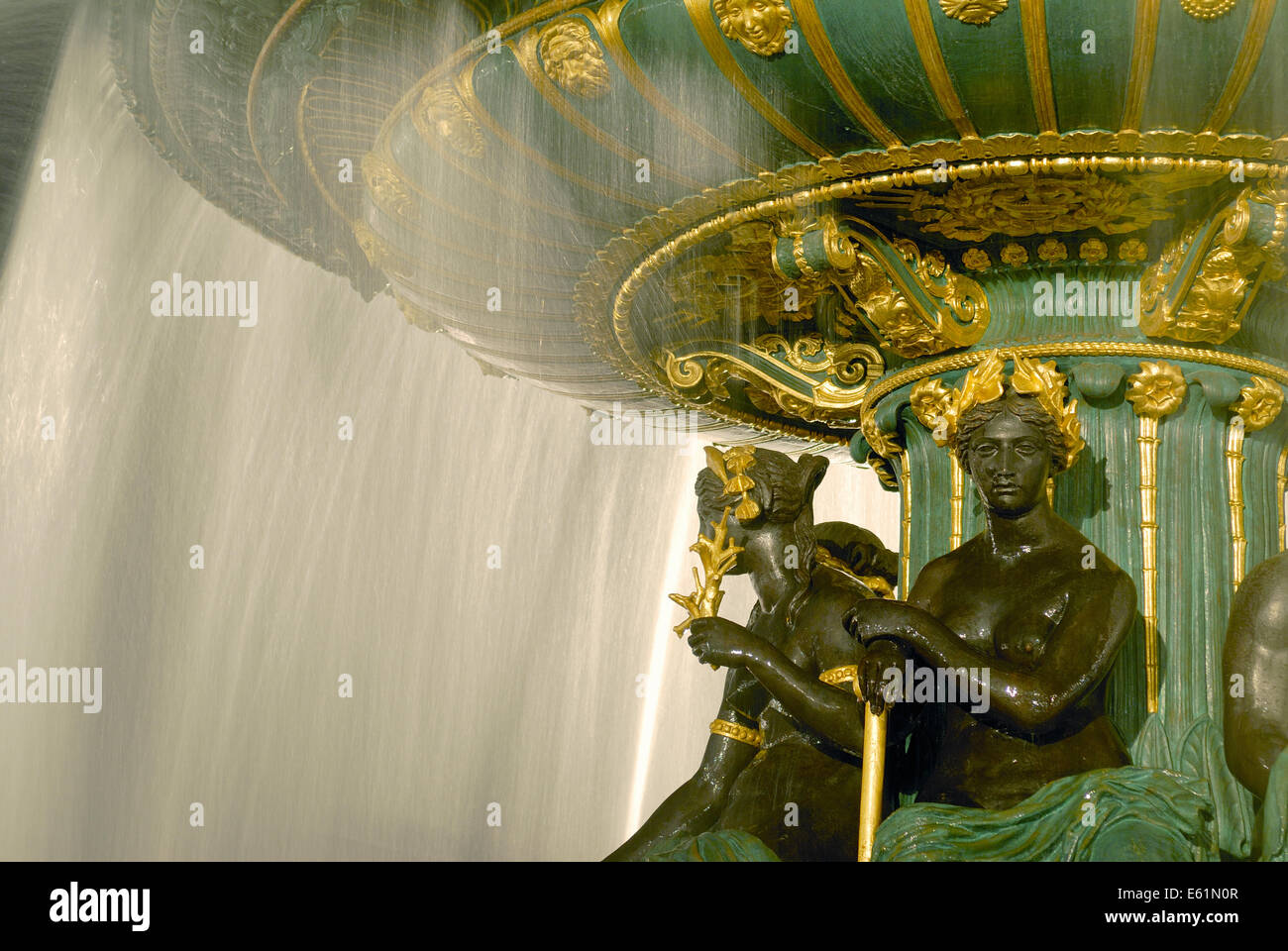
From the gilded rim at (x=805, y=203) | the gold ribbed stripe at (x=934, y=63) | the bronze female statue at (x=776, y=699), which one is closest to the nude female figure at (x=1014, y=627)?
the bronze female statue at (x=776, y=699)

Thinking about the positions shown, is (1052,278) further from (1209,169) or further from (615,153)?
(615,153)

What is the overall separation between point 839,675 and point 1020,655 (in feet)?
2.95

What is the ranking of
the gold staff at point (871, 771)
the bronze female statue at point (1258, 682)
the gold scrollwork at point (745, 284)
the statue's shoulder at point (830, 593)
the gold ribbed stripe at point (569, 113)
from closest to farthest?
the bronze female statue at point (1258, 682)
the gold staff at point (871, 771)
the gold ribbed stripe at point (569, 113)
the gold scrollwork at point (745, 284)
the statue's shoulder at point (830, 593)

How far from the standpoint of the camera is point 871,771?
622 cm

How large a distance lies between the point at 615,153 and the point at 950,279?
1368mm

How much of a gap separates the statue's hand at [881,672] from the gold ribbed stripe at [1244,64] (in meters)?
1.94

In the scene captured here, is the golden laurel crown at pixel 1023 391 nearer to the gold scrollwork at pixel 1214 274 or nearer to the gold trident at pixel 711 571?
the gold scrollwork at pixel 1214 274

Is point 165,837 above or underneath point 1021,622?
underneath

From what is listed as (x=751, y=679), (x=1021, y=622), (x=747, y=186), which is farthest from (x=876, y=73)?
(x=751, y=679)

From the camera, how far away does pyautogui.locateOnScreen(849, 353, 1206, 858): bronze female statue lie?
587 cm

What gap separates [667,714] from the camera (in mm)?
11211

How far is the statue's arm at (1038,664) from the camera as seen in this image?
5969mm

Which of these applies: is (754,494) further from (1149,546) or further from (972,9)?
(972,9)

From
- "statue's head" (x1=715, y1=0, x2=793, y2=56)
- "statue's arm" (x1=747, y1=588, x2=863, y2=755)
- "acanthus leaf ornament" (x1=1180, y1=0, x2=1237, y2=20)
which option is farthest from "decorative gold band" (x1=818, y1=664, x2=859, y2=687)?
"acanthus leaf ornament" (x1=1180, y1=0, x2=1237, y2=20)
